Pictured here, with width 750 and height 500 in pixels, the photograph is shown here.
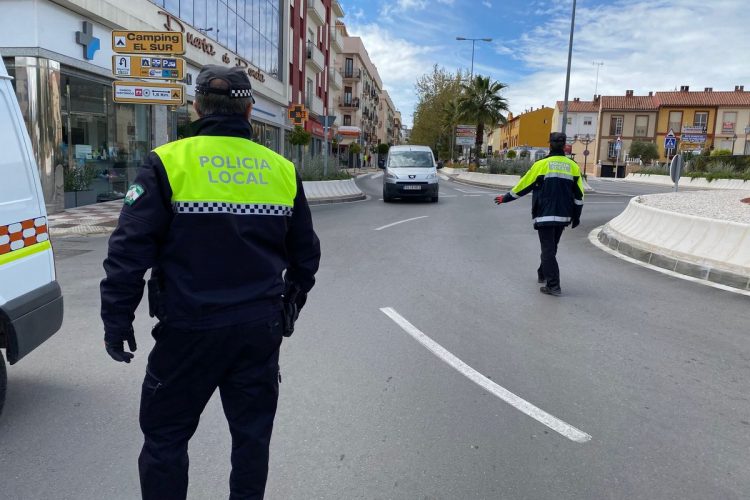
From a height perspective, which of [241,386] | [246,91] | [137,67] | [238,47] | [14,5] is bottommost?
[241,386]

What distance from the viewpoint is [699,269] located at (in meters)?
8.16

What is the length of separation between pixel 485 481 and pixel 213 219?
1876mm

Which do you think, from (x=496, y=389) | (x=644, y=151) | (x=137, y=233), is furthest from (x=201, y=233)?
(x=644, y=151)

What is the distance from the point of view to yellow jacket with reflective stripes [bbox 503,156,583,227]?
701 centimetres

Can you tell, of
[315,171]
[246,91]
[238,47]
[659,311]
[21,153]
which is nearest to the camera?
[246,91]

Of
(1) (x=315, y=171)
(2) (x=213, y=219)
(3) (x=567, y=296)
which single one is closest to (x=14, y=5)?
(1) (x=315, y=171)

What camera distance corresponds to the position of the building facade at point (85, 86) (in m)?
13.2

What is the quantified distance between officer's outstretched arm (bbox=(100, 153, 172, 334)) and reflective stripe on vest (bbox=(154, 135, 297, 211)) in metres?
0.05

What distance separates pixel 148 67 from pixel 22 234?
10952mm

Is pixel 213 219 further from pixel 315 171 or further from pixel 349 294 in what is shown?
pixel 315 171

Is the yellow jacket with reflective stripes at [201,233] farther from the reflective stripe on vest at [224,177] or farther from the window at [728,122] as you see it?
the window at [728,122]

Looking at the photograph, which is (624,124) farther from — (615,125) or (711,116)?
(711,116)

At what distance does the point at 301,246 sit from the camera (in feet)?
8.44

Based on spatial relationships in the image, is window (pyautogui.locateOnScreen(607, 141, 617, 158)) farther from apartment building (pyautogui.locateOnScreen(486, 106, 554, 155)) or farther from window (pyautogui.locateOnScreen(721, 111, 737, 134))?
apartment building (pyautogui.locateOnScreen(486, 106, 554, 155))
